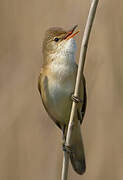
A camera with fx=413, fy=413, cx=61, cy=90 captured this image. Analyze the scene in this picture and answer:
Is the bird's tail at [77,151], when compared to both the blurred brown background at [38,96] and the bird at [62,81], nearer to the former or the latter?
the bird at [62,81]

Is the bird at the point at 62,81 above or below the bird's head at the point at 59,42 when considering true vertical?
below

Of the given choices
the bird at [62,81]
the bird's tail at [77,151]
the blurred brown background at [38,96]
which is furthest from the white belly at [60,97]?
the blurred brown background at [38,96]

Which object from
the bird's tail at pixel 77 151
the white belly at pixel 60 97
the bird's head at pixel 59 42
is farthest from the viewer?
the bird's tail at pixel 77 151

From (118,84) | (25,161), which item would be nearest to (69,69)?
(118,84)

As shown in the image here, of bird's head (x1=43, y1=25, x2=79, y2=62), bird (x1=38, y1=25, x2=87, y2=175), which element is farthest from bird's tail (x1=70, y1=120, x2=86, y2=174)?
bird's head (x1=43, y1=25, x2=79, y2=62)

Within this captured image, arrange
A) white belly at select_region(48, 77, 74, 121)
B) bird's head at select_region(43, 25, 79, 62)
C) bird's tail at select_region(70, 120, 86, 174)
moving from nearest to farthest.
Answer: bird's head at select_region(43, 25, 79, 62) → white belly at select_region(48, 77, 74, 121) → bird's tail at select_region(70, 120, 86, 174)

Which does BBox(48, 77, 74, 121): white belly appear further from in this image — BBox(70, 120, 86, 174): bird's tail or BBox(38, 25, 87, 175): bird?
BBox(70, 120, 86, 174): bird's tail
